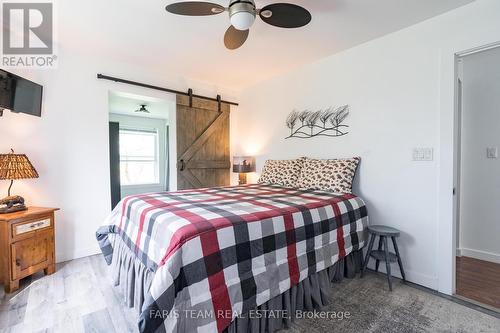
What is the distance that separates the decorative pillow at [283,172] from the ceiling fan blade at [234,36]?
157cm

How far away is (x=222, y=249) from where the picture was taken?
1296mm

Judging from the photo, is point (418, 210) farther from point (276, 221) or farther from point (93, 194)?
point (93, 194)

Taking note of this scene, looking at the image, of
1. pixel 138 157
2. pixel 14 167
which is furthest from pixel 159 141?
pixel 14 167

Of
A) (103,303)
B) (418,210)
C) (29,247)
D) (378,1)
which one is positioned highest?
(378,1)

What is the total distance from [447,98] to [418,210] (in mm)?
1011

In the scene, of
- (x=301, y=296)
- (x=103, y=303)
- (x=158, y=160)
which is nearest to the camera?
(x=301, y=296)

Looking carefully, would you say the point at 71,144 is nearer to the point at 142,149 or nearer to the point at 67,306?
the point at 67,306

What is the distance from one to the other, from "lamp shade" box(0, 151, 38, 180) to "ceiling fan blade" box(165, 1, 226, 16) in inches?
78.4

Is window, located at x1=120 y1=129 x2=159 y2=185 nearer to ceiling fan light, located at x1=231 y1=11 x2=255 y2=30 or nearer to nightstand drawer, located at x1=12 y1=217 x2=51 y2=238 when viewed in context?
nightstand drawer, located at x1=12 y1=217 x2=51 y2=238

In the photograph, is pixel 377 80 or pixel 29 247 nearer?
pixel 29 247

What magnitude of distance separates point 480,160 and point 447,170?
1214 mm

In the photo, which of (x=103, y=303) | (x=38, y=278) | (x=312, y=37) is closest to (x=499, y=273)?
(x=312, y=37)

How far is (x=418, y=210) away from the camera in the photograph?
2.19 m

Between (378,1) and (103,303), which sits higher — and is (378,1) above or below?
above
